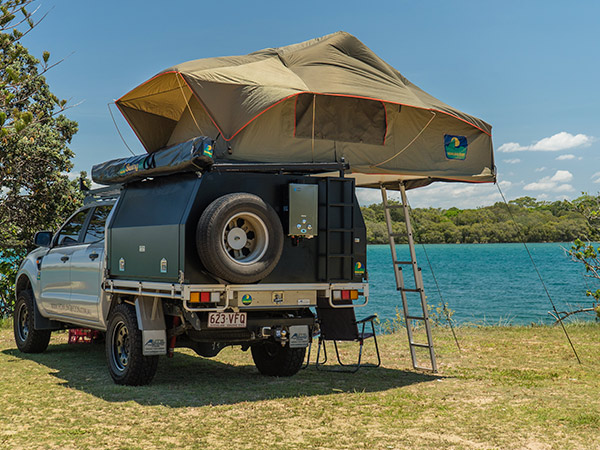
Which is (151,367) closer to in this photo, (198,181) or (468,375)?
(198,181)

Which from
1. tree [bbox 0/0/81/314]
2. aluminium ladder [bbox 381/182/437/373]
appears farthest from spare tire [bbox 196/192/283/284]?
tree [bbox 0/0/81/314]

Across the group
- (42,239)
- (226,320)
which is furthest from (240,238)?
(42,239)

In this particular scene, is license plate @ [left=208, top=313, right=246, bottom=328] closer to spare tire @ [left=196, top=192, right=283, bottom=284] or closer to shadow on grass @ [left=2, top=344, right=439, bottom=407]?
spare tire @ [left=196, top=192, right=283, bottom=284]

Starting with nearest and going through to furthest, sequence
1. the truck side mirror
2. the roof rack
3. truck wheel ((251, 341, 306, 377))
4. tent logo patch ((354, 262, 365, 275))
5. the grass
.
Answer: the grass, the roof rack, tent logo patch ((354, 262, 365, 275)), truck wheel ((251, 341, 306, 377)), the truck side mirror

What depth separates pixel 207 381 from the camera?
8398 millimetres

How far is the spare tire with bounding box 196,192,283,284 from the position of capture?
Result: 696cm

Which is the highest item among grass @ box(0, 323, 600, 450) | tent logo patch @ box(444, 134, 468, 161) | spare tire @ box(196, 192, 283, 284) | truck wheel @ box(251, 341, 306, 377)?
tent logo patch @ box(444, 134, 468, 161)

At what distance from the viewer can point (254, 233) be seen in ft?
24.3

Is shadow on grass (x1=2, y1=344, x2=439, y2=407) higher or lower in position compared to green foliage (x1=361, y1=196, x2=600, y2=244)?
lower

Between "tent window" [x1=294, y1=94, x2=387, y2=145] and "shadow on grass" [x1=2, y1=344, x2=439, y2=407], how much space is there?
110 inches

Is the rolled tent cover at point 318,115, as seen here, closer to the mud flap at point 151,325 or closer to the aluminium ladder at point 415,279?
the aluminium ladder at point 415,279

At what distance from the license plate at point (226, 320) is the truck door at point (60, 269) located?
3.07 meters

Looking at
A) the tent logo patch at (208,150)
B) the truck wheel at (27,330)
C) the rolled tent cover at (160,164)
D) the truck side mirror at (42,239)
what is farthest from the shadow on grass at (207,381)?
the tent logo patch at (208,150)

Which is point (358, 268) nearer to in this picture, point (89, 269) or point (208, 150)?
point (208, 150)
